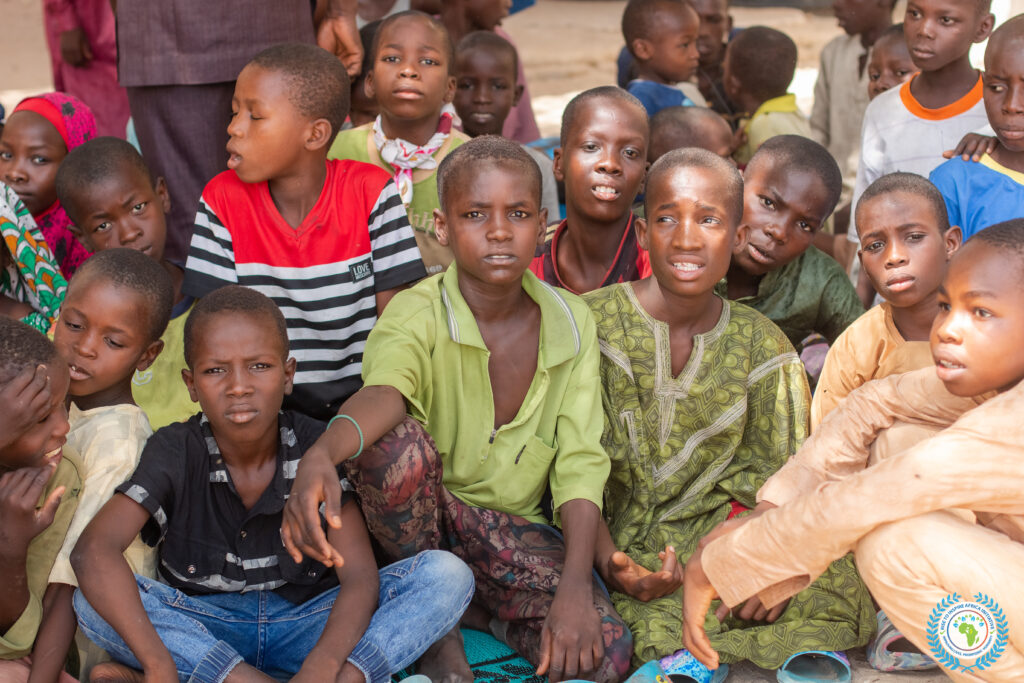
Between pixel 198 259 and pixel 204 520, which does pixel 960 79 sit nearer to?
pixel 198 259

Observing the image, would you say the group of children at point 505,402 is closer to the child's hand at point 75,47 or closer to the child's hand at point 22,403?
the child's hand at point 22,403

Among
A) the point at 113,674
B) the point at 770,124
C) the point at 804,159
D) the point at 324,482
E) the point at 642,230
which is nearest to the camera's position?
the point at 324,482

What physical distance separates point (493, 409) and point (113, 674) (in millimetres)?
986

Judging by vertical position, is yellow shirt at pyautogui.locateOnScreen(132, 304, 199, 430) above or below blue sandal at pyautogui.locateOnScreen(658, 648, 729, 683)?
above

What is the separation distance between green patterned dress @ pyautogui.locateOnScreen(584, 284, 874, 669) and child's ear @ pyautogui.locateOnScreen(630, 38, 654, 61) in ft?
8.34

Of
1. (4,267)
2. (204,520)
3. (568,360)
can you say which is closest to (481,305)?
(568,360)

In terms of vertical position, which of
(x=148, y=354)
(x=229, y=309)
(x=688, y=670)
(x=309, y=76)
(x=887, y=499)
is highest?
(x=309, y=76)

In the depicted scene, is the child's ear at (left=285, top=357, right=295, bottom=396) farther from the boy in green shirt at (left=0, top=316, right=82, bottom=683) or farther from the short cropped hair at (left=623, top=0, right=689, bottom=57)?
the short cropped hair at (left=623, top=0, right=689, bottom=57)

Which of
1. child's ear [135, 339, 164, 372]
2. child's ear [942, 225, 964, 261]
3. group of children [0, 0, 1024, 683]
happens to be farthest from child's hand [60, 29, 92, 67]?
child's ear [942, 225, 964, 261]

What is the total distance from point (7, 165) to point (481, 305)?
1.89 metres

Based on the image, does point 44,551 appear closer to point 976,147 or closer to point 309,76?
point 309,76

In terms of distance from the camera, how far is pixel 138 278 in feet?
8.40

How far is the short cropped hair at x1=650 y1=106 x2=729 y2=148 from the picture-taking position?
3957 mm

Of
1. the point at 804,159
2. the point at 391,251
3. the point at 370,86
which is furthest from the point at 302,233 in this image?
the point at 804,159
